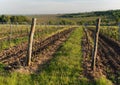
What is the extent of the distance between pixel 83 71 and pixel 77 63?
66.5 inches

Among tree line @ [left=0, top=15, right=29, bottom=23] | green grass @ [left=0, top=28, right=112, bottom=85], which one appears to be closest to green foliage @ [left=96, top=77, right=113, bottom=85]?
green grass @ [left=0, top=28, right=112, bottom=85]

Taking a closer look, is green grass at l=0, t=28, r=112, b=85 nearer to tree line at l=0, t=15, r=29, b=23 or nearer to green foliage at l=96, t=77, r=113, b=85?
green foliage at l=96, t=77, r=113, b=85

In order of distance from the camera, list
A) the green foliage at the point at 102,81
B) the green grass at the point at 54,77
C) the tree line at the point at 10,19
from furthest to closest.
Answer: the tree line at the point at 10,19 < the green foliage at the point at 102,81 < the green grass at the point at 54,77

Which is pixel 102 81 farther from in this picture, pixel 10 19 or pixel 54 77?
pixel 10 19

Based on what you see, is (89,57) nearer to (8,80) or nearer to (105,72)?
(105,72)

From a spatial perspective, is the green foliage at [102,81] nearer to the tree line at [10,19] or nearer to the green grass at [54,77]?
the green grass at [54,77]

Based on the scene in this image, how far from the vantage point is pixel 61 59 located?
19141 millimetres

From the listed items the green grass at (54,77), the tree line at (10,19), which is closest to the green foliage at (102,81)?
the green grass at (54,77)

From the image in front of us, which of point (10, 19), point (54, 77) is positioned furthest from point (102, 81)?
point (10, 19)

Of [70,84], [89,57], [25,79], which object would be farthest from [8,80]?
[89,57]

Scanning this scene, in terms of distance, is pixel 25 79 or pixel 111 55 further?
pixel 111 55

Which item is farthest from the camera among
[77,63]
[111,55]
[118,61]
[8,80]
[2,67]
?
[111,55]

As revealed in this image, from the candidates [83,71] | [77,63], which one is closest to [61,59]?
[77,63]

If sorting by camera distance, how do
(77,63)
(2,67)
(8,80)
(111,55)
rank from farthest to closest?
(111,55)
(77,63)
(2,67)
(8,80)
